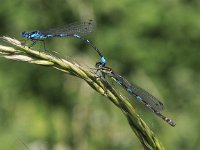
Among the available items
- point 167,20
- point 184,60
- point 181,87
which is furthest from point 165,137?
point 167,20

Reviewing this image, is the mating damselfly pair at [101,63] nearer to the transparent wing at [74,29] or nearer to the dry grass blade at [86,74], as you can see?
the transparent wing at [74,29]

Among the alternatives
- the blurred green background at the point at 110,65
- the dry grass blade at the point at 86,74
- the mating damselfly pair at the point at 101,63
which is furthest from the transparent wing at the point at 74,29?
the dry grass blade at the point at 86,74

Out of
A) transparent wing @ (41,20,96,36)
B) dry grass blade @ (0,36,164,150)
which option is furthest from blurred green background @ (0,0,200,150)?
dry grass blade @ (0,36,164,150)

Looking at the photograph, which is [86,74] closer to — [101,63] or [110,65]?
[101,63]

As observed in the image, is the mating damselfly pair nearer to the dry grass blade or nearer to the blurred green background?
the dry grass blade

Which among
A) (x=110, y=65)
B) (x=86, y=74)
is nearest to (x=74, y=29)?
(x=86, y=74)

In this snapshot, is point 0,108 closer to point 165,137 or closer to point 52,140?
point 52,140
